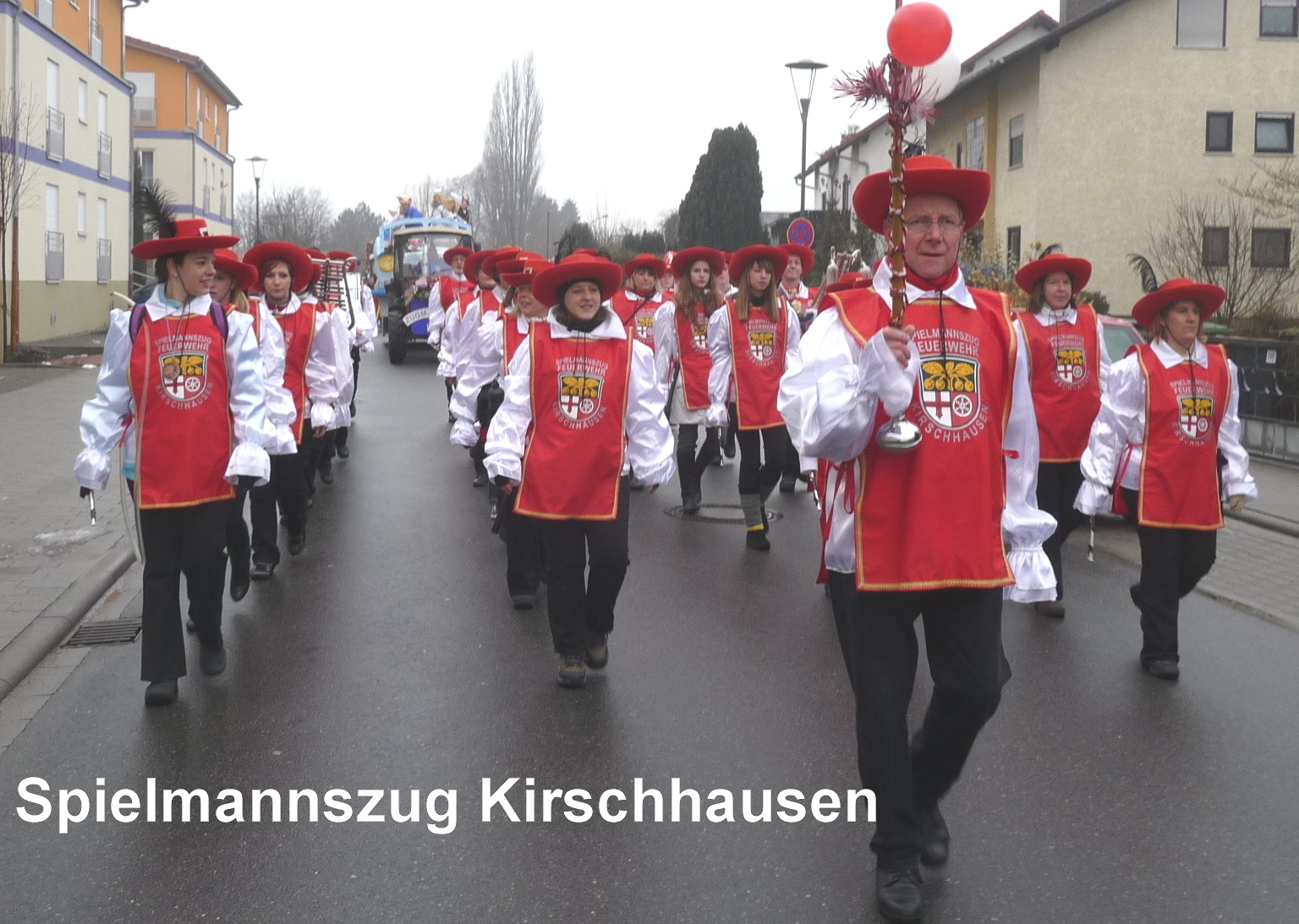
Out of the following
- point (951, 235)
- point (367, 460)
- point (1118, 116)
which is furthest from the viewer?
point (1118, 116)

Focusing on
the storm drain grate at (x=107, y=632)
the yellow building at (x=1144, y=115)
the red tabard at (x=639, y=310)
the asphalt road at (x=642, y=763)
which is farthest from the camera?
the yellow building at (x=1144, y=115)

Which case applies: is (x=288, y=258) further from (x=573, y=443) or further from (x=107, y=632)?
(x=573, y=443)

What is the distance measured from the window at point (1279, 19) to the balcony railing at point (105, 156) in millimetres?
29464

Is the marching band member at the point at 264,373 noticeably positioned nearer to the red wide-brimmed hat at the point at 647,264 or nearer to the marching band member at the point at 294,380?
the marching band member at the point at 294,380

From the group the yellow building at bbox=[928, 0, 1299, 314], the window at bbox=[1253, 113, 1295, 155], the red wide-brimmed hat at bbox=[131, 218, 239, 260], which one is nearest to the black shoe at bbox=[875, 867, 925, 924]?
the red wide-brimmed hat at bbox=[131, 218, 239, 260]

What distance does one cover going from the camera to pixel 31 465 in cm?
1270

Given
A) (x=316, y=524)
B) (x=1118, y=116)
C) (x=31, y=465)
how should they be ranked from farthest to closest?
(x=1118, y=116)
(x=31, y=465)
(x=316, y=524)

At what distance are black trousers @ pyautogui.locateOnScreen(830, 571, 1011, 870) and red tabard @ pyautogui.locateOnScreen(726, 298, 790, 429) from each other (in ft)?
19.1

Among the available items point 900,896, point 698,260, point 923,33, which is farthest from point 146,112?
point 900,896

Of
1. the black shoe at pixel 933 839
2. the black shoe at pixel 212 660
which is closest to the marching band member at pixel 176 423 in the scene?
the black shoe at pixel 212 660

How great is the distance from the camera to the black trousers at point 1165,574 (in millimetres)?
6273

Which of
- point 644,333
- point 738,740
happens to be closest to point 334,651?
point 738,740

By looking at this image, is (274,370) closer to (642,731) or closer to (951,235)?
(642,731)

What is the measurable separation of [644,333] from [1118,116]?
75.6ft
